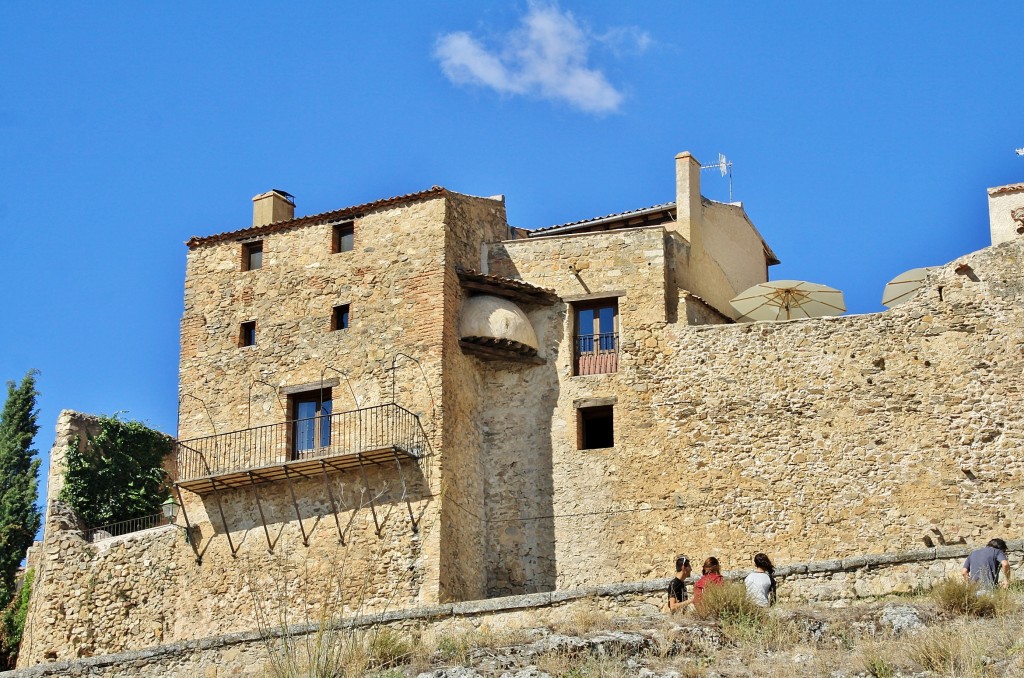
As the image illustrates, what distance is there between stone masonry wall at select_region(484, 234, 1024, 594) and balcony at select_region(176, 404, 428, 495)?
2.58 meters

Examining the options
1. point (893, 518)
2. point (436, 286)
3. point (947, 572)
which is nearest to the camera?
point (947, 572)

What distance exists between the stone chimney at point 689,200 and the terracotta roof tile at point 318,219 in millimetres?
5638

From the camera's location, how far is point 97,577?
116 feet

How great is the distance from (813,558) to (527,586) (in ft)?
18.6

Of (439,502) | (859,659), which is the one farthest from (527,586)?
(859,659)

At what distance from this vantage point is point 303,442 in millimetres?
34562

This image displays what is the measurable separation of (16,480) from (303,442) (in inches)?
440

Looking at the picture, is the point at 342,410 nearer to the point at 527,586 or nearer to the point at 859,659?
the point at 527,586

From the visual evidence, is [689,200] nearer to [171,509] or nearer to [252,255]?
[252,255]

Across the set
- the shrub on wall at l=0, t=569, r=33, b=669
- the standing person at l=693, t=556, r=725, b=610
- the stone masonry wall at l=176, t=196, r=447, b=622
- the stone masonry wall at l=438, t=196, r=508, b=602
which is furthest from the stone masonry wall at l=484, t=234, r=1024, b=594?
the shrub on wall at l=0, t=569, r=33, b=669

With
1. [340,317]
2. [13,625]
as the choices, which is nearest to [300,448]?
[340,317]

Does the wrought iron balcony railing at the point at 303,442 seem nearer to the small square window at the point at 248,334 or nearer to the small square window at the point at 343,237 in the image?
the small square window at the point at 248,334

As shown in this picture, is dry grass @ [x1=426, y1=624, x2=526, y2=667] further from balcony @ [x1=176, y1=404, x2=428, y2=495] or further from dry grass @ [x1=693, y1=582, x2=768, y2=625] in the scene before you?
balcony @ [x1=176, y1=404, x2=428, y2=495]

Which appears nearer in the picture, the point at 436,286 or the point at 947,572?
the point at 947,572
